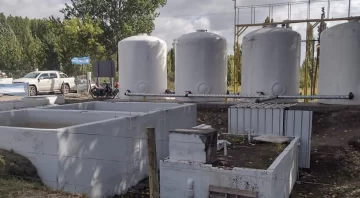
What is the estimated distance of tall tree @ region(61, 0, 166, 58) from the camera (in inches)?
1225

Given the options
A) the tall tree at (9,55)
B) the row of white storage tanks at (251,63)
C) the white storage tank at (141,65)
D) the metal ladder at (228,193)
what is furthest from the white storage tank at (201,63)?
the tall tree at (9,55)

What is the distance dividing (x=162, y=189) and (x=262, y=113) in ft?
13.5

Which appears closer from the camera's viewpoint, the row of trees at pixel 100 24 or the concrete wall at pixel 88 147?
the concrete wall at pixel 88 147

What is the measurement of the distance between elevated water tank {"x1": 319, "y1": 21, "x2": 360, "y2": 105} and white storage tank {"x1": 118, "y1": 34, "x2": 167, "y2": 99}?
27.0 feet

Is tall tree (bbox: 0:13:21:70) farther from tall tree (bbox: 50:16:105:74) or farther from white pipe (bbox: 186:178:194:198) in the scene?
white pipe (bbox: 186:178:194:198)

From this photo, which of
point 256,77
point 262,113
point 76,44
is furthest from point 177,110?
point 76,44

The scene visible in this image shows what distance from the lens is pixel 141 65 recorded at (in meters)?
18.0

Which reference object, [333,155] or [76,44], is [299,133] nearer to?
[333,155]

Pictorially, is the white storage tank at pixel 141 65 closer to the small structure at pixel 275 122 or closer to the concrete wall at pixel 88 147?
the concrete wall at pixel 88 147

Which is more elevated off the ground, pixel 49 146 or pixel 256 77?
pixel 256 77

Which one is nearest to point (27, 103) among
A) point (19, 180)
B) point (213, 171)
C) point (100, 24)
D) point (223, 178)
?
point (19, 180)

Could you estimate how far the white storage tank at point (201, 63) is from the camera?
663 inches

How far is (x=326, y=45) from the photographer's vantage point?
1501 cm

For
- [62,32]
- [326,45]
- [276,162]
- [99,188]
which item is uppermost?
[62,32]
